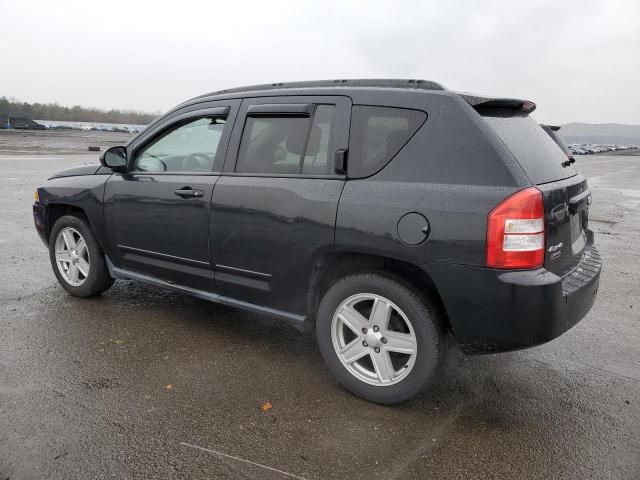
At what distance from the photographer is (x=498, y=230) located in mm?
2707

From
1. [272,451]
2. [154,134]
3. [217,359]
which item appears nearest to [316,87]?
[154,134]

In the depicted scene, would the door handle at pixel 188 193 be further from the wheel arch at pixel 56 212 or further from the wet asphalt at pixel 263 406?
the wheel arch at pixel 56 212

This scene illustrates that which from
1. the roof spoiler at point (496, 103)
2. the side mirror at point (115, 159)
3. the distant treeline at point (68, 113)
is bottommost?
the side mirror at point (115, 159)

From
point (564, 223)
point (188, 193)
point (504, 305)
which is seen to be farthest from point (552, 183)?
point (188, 193)

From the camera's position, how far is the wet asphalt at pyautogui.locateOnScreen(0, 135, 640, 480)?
8.51ft

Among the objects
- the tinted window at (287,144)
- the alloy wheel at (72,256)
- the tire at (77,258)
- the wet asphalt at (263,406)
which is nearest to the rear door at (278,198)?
the tinted window at (287,144)

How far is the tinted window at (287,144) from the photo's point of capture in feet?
11.1

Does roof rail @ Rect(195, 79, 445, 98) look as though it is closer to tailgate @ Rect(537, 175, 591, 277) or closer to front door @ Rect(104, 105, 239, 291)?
front door @ Rect(104, 105, 239, 291)

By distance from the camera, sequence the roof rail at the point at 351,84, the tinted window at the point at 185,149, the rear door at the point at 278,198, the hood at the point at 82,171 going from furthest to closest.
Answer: the hood at the point at 82,171, the tinted window at the point at 185,149, the rear door at the point at 278,198, the roof rail at the point at 351,84

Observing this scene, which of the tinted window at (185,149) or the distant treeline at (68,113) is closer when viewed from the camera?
the tinted window at (185,149)

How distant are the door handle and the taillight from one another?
80.8 inches

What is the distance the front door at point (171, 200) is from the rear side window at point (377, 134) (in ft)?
3.58

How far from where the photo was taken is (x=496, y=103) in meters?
3.14

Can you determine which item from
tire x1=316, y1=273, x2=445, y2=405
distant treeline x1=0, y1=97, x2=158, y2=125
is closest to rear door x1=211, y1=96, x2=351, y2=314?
tire x1=316, y1=273, x2=445, y2=405
